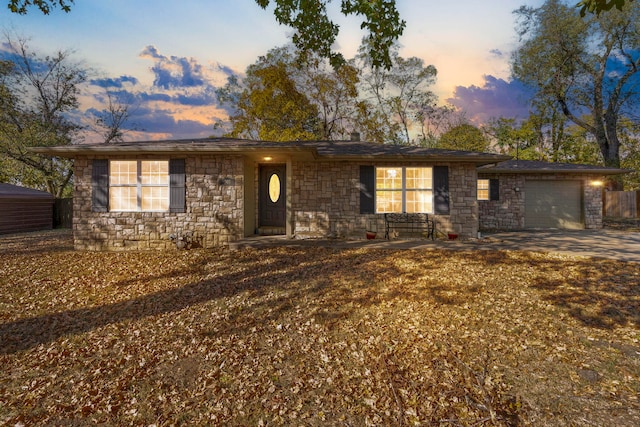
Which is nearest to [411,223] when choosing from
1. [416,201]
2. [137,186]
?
[416,201]

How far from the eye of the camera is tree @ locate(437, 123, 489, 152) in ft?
81.9

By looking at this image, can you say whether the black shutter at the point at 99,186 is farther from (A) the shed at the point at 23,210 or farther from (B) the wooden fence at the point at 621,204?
(B) the wooden fence at the point at 621,204

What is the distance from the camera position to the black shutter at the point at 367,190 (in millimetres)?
9930

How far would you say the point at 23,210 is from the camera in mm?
14711

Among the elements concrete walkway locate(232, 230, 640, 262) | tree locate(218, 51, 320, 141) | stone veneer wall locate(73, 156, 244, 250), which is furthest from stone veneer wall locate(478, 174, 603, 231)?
tree locate(218, 51, 320, 141)

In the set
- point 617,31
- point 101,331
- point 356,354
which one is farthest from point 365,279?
point 617,31

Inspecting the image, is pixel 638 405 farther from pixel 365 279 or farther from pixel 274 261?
pixel 274 261

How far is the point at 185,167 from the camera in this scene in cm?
900

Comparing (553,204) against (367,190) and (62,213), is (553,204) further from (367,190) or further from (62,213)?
(62,213)

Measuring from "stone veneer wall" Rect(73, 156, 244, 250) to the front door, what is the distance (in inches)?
62.9

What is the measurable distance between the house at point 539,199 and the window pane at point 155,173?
477 inches

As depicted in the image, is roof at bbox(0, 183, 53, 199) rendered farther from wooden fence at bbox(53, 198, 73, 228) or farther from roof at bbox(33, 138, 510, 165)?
roof at bbox(33, 138, 510, 165)

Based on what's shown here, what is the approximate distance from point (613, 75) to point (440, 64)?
34.3 feet

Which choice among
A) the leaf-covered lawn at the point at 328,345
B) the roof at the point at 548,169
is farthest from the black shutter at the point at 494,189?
the leaf-covered lawn at the point at 328,345
